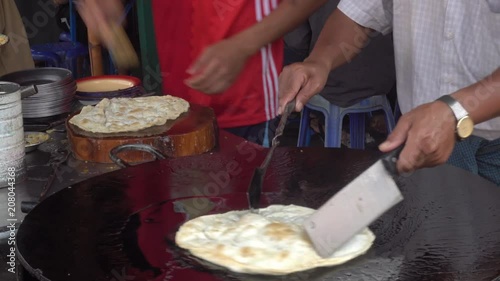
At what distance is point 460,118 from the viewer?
1.73 m

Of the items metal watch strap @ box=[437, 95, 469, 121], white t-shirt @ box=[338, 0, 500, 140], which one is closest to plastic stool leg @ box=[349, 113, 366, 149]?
white t-shirt @ box=[338, 0, 500, 140]

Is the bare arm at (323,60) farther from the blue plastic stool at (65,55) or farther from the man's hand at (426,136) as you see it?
the blue plastic stool at (65,55)

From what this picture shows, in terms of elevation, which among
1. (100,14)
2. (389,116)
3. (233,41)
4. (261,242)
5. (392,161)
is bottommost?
(389,116)

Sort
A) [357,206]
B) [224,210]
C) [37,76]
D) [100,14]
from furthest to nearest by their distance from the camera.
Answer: [37,76]
[100,14]
[224,210]
[357,206]

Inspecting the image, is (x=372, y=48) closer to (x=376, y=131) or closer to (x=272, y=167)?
(x=376, y=131)

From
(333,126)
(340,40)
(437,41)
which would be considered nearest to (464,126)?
(437,41)

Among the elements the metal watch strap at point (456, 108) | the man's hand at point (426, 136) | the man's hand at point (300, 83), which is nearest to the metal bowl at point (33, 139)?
the man's hand at point (300, 83)

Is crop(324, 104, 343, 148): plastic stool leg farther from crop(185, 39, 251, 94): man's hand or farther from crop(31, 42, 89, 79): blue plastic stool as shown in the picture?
crop(31, 42, 89, 79): blue plastic stool

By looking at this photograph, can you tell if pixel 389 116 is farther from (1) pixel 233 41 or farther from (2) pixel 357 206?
(2) pixel 357 206

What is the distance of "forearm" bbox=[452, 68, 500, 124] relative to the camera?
5.82 ft

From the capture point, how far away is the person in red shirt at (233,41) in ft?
9.52

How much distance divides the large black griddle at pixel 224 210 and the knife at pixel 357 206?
0.08 metres

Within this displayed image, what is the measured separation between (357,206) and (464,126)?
0.38 meters

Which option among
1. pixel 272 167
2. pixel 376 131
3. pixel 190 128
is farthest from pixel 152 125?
pixel 376 131
